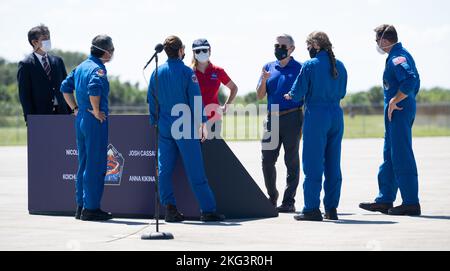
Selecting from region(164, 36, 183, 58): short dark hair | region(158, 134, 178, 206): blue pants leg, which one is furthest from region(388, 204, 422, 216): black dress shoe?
region(164, 36, 183, 58): short dark hair

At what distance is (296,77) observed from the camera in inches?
472

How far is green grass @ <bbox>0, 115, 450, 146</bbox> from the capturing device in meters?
42.6

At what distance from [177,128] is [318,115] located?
5.35 feet

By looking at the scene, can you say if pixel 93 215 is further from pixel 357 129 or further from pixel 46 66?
pixel 357 129

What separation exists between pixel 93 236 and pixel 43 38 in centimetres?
371

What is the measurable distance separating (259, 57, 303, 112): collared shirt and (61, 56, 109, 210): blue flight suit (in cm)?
215

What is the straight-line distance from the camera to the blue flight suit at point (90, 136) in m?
11.1

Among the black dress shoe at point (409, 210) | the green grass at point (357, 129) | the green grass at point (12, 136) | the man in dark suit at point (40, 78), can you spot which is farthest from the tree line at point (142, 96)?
the black dress shoe at point (409, 210)

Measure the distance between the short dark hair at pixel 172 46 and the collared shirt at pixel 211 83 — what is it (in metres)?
1.03

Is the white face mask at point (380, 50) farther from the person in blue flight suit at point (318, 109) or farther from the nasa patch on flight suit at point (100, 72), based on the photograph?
the nasa patch on flight suit at point (100, 72)

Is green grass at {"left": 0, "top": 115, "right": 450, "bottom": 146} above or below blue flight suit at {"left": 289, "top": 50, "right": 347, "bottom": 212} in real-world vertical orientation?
below

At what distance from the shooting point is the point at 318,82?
35.5 ft

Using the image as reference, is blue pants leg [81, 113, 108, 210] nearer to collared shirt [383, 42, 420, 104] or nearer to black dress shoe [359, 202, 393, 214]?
black dress shoe [359, 202, 393, 214]

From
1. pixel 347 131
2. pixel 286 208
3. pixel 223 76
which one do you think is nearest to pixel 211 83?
pixel 223 76
